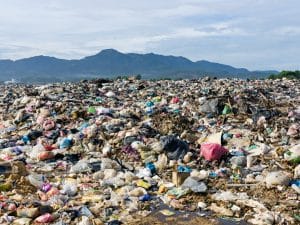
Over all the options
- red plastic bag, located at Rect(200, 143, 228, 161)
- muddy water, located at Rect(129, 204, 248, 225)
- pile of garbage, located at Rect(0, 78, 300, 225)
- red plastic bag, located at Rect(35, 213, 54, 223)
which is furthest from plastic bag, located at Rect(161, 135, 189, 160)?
red plastic bag, located at Rect(35, 213, 54, 223)

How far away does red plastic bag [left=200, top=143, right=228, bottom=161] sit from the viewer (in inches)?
247

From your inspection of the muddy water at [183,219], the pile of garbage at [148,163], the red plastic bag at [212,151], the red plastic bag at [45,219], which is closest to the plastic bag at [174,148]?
Result: the pile of garbage at [148,163]

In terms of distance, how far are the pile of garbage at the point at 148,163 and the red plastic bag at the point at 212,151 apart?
0.01 meters

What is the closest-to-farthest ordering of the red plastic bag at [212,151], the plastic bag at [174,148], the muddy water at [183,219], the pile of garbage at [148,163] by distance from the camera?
the muddy water at [183,219], the pile of garbage at [148,163], the red plastic bag at [212,151], the plastic bag at [174,148]

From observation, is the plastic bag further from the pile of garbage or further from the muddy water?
the muddy water

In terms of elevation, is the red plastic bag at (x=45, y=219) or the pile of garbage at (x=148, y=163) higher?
the pile of garbage at (x=148, y=163)

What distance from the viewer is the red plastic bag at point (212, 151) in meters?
6.28

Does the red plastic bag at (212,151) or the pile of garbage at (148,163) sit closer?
the pile of garbage at (148,163)

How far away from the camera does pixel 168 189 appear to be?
17.3 feet

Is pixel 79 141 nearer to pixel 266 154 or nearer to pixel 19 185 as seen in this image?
pixel 19 185

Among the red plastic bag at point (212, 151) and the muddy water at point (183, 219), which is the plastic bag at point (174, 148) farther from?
the muddy water at point (183, 219)

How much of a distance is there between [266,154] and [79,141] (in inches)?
112

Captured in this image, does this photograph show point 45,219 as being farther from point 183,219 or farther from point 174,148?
point 174,148

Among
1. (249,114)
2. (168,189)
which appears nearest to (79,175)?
(168,189)
